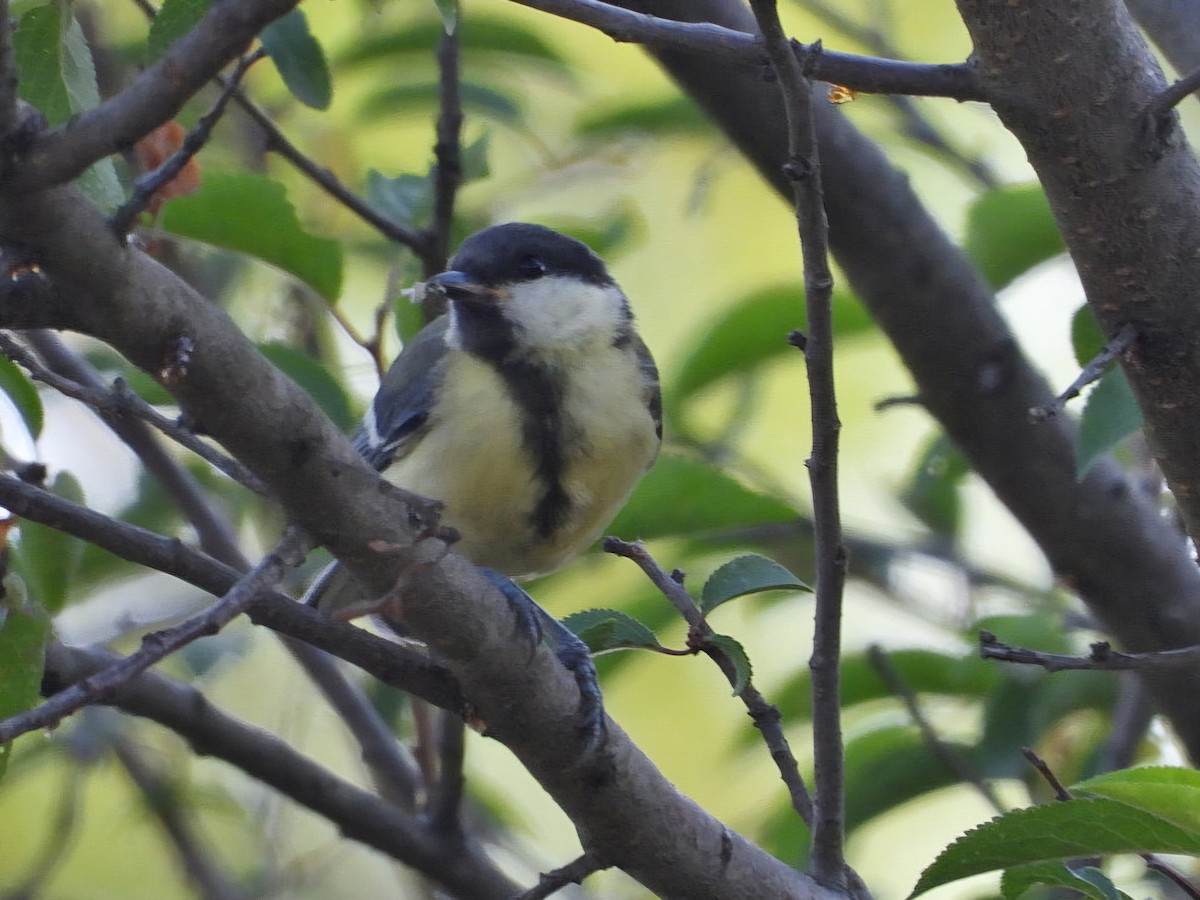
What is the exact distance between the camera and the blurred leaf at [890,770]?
5.19 ft

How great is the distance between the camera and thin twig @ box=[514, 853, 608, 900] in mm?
1099

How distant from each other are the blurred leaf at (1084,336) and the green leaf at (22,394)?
3.03 ft

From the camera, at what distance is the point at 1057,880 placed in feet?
3.21

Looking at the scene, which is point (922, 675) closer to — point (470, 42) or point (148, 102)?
point (470, 42)

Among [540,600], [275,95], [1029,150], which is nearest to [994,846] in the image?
[1029,150]

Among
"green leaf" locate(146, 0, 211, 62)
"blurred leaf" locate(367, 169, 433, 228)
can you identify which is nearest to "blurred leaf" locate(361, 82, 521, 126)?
"blurred leaf" locate(367, 169, 433, 228)

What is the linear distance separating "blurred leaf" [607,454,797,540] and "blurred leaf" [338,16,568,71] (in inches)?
27.9

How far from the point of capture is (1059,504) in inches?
63.9

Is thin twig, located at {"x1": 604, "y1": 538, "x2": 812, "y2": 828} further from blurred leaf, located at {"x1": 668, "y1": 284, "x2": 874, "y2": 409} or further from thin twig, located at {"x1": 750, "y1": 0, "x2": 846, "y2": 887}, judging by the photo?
blurred leaf, located at {"x1": 668, "y1": 284, "x2": 874, "y2": 409}

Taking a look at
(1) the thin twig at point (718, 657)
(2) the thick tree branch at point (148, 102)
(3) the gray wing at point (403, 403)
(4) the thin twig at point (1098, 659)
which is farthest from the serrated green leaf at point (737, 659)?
(2) the thick tree branch at point (148, 102)

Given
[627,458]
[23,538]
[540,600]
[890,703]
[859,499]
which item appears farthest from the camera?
[859,499]

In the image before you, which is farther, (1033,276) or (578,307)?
(1033,276)

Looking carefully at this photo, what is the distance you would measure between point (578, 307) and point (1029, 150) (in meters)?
0.70

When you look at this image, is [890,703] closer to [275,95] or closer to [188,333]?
[188,333]
